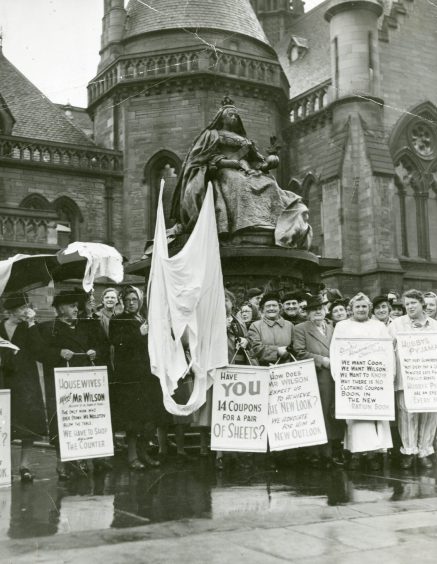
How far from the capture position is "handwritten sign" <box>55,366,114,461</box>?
7.93 meters

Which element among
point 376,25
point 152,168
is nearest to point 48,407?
point 152,168

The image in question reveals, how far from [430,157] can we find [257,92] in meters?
7.85

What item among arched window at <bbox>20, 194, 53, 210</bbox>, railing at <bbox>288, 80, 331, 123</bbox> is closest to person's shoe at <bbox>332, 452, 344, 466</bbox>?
arched window at <bbox>20, 194, 53, 210</bbox>

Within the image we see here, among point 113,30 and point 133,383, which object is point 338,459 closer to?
point 133,383

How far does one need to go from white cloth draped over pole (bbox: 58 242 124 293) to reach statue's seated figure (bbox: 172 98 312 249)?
2185 millimetres

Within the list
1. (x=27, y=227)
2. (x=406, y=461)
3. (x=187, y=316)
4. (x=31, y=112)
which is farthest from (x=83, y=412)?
(x=31, y=112)

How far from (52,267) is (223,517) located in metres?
3.92

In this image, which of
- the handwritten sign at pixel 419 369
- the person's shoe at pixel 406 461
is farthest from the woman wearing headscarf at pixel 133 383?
the handwritten sign at pixel 419 369

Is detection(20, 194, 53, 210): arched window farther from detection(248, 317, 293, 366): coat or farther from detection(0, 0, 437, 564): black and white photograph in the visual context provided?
detection(248, 317, 293, 366): coat

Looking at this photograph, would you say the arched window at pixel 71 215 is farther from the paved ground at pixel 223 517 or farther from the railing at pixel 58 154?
the paved ground at pixel 223 517

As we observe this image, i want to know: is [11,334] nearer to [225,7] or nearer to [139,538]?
[139,538]

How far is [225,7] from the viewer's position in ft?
111

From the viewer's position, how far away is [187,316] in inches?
332

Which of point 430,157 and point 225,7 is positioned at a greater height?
point 225,7
